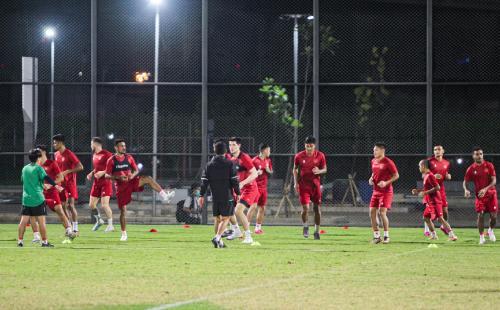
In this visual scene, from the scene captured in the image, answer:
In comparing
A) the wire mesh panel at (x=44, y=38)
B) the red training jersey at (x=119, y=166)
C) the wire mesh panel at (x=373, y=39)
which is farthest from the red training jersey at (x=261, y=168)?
the wire mesh panel at (x=44, y=38)

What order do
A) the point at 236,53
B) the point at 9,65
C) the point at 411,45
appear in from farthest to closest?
the point at 9,65 → the point at 236,53 → the point at 411,45

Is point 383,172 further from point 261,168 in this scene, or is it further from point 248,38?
point 248,38

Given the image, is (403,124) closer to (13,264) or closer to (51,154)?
(51,154)

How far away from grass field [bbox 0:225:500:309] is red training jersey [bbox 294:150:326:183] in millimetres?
1420

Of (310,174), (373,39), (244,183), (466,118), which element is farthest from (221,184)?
(466,118)

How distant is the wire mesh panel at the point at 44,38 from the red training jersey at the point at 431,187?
25.1m

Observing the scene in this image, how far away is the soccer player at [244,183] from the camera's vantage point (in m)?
22.8

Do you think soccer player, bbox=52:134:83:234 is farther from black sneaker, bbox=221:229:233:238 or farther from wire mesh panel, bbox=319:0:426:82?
wire mesh panel, bbox=319:0:426:82

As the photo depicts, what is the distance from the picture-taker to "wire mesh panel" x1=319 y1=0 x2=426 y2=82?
42.6 meters

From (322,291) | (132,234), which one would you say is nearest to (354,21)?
(132,234)

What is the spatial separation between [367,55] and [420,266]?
29.1 meters

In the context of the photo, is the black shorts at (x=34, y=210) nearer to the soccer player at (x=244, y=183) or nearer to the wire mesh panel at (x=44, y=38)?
the soccer player at (x=244, y=183)

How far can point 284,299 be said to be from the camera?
42.1ft

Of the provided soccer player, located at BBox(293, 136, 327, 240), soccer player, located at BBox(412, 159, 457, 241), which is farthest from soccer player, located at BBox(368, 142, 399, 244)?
soccer player, located at BBox(293, 136, 327, 240)
